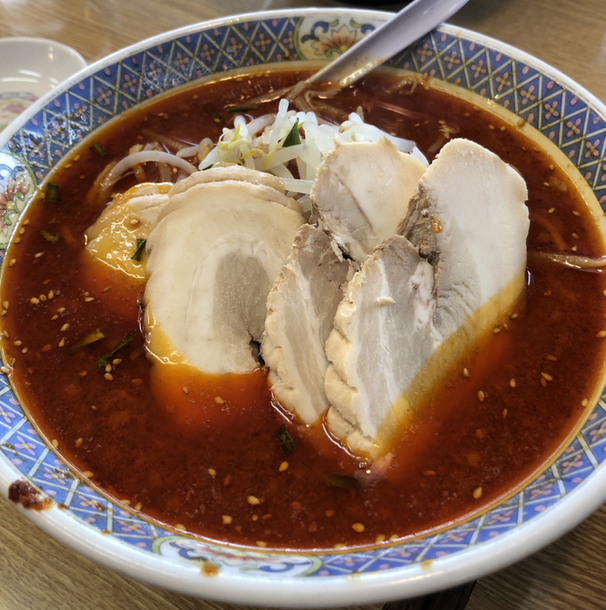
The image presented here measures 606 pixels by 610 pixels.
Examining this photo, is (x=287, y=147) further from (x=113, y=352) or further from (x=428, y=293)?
(x=113, y=352)

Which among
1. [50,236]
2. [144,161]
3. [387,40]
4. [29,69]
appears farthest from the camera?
[29,69]

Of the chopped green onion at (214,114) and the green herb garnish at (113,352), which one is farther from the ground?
the chopped green onion at (214,114)

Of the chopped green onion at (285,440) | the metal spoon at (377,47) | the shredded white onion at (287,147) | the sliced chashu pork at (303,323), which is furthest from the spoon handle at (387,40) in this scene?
the chopped green onion at (285,440)

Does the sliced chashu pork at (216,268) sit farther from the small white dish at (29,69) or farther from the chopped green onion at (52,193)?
the small white dish at (29,69)

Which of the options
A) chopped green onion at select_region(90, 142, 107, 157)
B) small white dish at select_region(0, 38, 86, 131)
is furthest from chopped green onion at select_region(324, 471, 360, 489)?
small white dish at select_region(0, 38, 86, 131)

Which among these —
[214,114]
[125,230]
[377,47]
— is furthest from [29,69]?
[377,47]

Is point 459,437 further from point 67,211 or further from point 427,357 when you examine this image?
point 67,211
